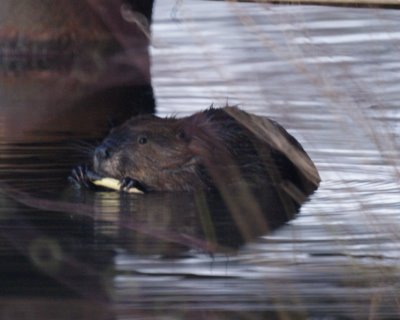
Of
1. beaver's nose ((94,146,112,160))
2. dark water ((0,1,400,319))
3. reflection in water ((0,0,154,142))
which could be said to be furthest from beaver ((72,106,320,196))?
reflection in water ((0,0,154,142))

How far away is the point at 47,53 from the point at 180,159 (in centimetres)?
460

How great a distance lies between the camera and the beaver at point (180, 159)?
24.6ft

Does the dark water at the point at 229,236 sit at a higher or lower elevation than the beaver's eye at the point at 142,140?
higher

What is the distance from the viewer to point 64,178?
775 cm

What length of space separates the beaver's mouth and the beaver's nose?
4.38 m

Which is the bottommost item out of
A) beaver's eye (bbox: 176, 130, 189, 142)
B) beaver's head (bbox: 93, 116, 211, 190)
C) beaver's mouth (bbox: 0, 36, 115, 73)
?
beaver's mouth (bbox: 0, 36, 115, 73)

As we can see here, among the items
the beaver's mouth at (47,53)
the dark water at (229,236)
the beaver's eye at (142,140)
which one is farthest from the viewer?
the beaver's mouth at (47,53)

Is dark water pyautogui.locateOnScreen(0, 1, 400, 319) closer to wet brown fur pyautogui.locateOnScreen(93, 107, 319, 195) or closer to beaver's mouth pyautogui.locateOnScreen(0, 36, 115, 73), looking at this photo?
wet brown fur pyautogui.locateOnScreen(93, 107, 319, 195)

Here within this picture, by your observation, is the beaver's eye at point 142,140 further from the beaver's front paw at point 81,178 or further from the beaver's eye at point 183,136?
the beaver's front paw at point 81,178

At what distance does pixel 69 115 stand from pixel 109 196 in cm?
251

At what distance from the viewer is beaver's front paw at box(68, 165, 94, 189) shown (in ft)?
24.7

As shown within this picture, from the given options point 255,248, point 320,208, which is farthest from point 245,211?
point 255,248

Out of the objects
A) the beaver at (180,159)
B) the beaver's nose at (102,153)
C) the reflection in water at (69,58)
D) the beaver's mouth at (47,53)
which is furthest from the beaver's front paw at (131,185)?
the beaver's mouth at (47,53)

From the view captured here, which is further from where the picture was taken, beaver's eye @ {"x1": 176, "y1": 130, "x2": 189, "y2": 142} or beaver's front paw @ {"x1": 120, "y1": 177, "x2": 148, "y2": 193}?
beaver's eye @ {"x1": 176, "y1": 130, "x2": 189, "y2": 142}
